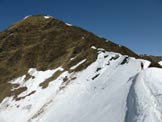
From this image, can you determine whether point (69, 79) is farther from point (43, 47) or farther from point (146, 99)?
point (146, 99)

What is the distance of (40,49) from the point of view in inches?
3088

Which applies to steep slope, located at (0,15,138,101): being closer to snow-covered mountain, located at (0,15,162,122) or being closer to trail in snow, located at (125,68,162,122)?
snow-covered mountain, located at (0,15,162,122)

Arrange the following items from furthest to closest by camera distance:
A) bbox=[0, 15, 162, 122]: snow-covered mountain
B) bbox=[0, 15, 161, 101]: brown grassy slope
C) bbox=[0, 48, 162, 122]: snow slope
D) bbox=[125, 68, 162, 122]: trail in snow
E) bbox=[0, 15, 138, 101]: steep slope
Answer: bbox=[0, 15, 161, 101]: brown grassy slope < bbox=[0, 15, 138, 101]: steep slope < bbox=[0, 15, 162, 122]: snow-covered mountain < bbox=[0, 48, 162, 122]: snow slope < bbox=[125, 68, 162, 122]: trail in snow

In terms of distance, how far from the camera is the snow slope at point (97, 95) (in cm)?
2684

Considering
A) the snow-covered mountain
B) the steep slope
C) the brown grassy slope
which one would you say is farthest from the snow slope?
the brown grassy slope

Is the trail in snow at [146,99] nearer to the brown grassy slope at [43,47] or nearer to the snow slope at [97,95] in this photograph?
the snow slope at [97,95]

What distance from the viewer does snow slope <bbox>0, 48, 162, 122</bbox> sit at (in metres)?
26.8

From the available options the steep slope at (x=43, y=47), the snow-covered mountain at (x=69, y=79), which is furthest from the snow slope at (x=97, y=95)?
the steep slope at (x=43, y=47)

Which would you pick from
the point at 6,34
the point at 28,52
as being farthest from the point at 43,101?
the point at 6,34

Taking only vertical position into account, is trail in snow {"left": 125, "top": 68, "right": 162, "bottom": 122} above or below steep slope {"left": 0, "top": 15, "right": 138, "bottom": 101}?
below

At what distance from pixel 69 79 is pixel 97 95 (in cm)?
1348

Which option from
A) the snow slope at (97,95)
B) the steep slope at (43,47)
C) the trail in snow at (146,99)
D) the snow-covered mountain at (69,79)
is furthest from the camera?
the steep slope at (43,47)

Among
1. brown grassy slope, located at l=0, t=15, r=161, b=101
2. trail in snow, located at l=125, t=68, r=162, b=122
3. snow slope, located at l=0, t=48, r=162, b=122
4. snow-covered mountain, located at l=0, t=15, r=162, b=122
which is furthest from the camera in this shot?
brown grassy slope, located at l=0, t=15, r=161, b=101

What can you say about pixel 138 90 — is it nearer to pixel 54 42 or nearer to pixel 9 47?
pixel 54 42
